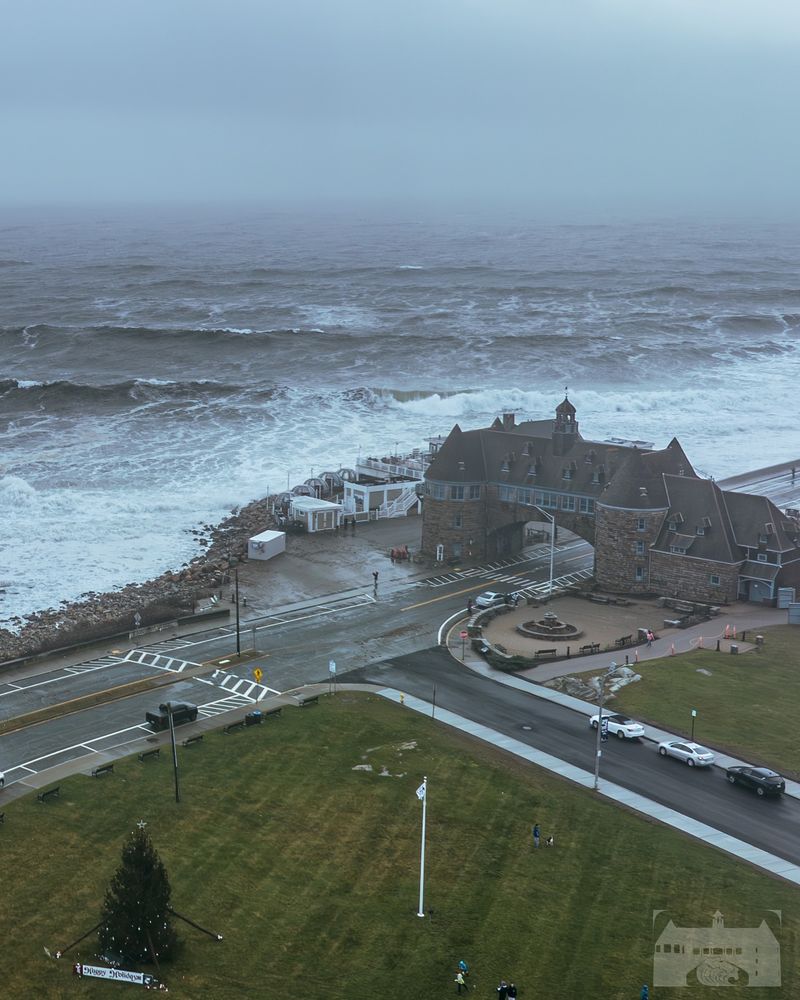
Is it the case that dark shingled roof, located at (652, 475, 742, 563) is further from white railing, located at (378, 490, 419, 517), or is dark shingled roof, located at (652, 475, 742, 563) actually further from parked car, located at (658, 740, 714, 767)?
white railing, located at (378, 490, 419, 517)

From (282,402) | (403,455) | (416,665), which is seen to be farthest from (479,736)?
(282,402)

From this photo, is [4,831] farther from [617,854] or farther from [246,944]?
[617,854]

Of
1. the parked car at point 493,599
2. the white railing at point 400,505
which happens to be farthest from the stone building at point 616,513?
the white railing at point 400,505

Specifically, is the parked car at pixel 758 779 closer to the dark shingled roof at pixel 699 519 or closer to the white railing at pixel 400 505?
the dark shingled roof at pixel 699 519

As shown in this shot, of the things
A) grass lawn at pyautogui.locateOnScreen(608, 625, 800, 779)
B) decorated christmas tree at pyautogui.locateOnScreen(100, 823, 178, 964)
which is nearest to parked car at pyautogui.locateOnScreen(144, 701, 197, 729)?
decorated christmas tree at pyautogui.locateOnScreen(100, 823, 178, 964)

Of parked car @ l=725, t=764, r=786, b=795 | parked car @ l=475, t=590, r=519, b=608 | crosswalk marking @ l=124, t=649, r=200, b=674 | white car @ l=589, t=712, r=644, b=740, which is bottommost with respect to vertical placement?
crosswalk marking @ l=124, t=649, r=200, b=674

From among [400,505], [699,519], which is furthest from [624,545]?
[400,505]

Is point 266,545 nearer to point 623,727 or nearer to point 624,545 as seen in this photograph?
point 624,545
